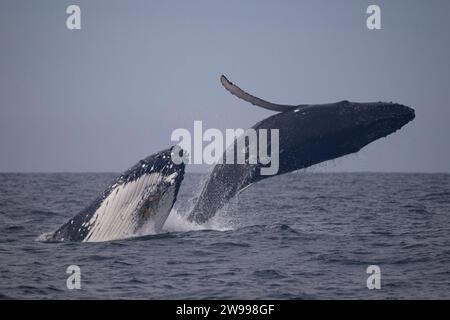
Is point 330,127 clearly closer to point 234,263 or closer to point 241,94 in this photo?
point 241,94

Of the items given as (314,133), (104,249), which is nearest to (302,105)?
(314,133)

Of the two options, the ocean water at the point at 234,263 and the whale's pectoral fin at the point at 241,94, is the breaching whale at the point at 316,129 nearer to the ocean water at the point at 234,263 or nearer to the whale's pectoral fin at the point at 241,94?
the whale's pectoral fin at the point at 241,94

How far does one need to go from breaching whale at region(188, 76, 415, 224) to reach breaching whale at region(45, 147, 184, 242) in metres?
1.30

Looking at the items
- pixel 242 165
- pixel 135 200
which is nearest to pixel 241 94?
pixel 242 165

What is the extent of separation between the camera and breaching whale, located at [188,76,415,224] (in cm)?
1245

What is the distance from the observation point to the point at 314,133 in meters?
12.6

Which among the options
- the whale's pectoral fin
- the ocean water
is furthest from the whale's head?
the ocean water

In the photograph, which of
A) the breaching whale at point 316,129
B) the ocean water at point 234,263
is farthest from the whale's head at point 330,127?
the ocean water at point 234,263

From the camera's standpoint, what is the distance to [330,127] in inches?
494

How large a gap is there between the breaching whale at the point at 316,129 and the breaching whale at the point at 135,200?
1.30 m

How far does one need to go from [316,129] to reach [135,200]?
324 cm

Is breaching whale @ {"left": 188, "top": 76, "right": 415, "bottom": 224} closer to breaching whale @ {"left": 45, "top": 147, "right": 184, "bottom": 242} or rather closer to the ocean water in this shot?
breaching whale @ {"left": 45, "top": 147, "right": 184, "bottom": 242}

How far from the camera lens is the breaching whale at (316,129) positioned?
12.4 metres
